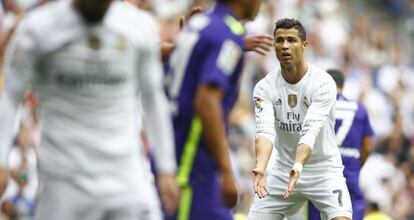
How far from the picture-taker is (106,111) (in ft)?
23.7

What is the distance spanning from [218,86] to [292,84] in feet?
12.1

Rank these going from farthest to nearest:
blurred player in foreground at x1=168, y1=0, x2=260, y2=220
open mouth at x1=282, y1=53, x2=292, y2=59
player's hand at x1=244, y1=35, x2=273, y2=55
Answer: open mouth at x1=282, y1=53, x2=292, y2=59 → player's hand at x1=244, y1=35, x2=273, y2=55 → blurred player in foreground at x1=168, y1=0, x2=260, y2=220

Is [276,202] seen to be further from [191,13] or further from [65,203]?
[65,203]

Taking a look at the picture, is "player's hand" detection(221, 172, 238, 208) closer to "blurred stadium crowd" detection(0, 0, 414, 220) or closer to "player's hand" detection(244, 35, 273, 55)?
"player's hand" detection(244, 35, 273, 55)

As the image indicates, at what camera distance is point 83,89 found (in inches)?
282

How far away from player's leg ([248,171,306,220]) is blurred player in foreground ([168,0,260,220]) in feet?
10.7

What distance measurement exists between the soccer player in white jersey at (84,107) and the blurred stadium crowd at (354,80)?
9402mm

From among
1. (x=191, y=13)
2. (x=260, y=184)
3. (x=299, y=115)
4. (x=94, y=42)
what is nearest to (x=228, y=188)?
(x=94, y=42)

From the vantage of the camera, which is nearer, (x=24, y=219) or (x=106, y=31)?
(x=106, y=31)

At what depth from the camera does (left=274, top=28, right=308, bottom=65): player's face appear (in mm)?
Answer: 11156

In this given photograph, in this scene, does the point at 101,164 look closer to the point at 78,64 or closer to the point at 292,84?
the point at 78,64

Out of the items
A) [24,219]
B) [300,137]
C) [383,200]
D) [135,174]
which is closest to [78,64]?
[135,174]

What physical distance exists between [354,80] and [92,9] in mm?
17768

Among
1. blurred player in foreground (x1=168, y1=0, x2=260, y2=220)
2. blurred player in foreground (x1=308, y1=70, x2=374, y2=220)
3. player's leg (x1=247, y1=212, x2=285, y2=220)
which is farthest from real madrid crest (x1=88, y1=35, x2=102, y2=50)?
blurred player in foreground (x1=308, y1=70, x2=374, y2=220)
